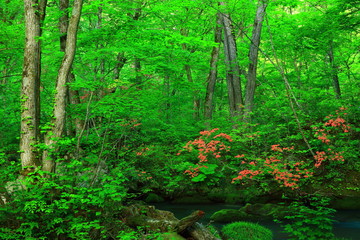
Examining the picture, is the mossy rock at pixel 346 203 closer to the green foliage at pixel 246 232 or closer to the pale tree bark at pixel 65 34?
the green foliage at pixel 246 232

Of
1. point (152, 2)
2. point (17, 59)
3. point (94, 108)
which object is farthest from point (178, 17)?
point (94, 108)

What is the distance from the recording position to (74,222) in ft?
16.1

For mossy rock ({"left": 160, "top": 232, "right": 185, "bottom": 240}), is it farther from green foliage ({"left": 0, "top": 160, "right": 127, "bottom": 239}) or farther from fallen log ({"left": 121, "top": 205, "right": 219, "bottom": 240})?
green foliage ({"left": 0, "top": 160, "right": 127, "bottom": 239})

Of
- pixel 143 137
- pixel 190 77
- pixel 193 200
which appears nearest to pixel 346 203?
pixel 193 200

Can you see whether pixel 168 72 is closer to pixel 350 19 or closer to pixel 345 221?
pixel 350 19

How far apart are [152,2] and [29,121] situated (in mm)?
6326

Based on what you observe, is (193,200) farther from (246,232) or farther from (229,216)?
(246,232)

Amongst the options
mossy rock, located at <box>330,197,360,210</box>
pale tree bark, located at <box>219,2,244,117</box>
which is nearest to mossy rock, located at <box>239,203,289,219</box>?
mossy rock, located at <box>330,197,360,210</box>

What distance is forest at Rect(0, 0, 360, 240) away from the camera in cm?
536

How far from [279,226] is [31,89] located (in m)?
7.96

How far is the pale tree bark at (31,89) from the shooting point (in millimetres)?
5812

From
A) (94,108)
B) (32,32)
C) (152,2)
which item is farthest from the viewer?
(152,2)

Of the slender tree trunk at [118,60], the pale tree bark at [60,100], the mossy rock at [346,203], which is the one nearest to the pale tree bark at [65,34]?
the pale tree bark at [60,100]

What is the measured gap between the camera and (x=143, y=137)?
34.0 ft
